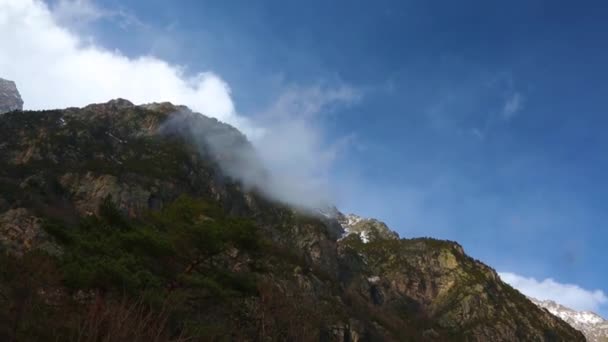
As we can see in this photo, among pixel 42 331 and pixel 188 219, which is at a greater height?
pixel 188 219

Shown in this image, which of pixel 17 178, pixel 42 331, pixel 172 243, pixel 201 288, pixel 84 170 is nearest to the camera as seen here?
pixel 42 331

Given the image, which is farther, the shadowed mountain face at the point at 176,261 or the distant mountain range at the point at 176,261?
the shadowed mountain face at the point at 176,261

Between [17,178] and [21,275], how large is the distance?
113 metres

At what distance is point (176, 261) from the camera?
32.2 m

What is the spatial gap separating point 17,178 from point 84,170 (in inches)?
605

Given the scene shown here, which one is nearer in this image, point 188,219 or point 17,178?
point 188,219

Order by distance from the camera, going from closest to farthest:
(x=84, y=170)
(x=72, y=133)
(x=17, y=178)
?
(x=17, y=178), (x=84, y=170), (x=72, y=133)

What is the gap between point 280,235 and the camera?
173 m

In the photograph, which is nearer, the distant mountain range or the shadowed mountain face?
the distant mountain range

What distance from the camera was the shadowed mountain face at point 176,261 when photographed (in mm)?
19672

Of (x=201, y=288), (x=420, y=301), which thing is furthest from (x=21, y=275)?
(x=420, y=301)

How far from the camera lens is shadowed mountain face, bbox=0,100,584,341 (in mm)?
19672

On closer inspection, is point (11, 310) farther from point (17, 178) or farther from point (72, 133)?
point (72, 133)

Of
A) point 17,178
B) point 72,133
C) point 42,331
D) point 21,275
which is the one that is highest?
point 72,133
